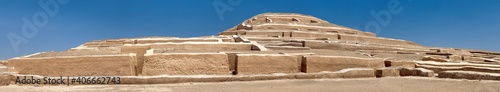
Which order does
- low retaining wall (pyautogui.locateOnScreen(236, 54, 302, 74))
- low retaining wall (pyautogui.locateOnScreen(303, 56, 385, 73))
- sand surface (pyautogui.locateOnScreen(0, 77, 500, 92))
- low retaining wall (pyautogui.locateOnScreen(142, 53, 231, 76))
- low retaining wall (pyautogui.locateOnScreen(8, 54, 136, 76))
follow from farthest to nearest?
low retaining wall (pyautogui.locateOnScreen(303, 56, 385, 73)), low retaining wall (pyautogui.locateOnScreen(236, 54, 302, 74)), low retaining wall (pyautogui.locateOnScreen(142, 53, 231, 76)), low retaining wall (pyautogui.locateOnScreen(8, 54, 136, 76)), sand surface (pyautogui.locateOnScreen(0, 77, 500, 92))

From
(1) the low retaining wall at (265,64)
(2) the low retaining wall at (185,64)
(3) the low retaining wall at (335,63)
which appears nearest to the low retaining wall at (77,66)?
(2) the low retaining wall at (185,64)

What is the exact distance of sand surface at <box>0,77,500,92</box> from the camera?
25.4 feet

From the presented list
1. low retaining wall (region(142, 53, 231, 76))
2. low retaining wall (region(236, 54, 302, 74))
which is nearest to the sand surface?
low retaining wall (region(236, 54, 302, 74))

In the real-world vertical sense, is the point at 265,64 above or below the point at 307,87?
above

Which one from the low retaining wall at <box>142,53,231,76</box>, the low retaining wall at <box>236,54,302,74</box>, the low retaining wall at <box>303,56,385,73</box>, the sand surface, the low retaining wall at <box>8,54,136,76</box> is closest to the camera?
the sand surface

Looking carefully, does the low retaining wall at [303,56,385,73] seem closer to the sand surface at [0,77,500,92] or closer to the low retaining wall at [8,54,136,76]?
the sand surface at [0,77,500,92]

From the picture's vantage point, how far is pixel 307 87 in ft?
25.9

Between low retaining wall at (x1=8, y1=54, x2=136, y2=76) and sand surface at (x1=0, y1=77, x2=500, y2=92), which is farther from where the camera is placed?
low retaining wall at (x1=8, y1=54, x2=136, y2=76)

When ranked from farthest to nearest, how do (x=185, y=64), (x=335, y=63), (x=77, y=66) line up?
1. (x=335, y=63)
2. (x=185, y=64)
3. (x=77, y=66)

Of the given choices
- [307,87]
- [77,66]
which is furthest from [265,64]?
[77,66]

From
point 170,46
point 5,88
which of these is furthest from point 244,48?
point 5,88

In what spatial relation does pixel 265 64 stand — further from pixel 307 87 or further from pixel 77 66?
pixel 77 66

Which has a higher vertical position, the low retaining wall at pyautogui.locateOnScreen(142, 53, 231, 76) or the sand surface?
the low retaining wall at pyautogui.locateOnScreen(142, 53, 231, 76)

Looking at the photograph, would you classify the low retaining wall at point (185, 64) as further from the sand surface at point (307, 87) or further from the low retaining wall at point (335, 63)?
the low retaining wall at point (335, 63)
